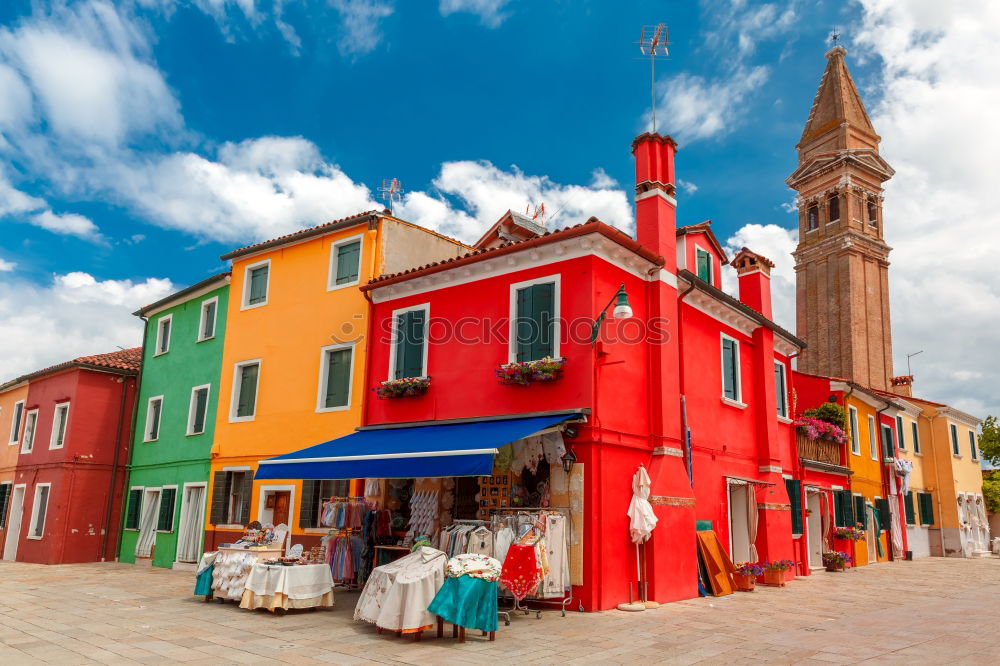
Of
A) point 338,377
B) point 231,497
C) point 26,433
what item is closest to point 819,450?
point 338,377

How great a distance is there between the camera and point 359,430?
48.6 feet

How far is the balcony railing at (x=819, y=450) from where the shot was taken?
67.0ft

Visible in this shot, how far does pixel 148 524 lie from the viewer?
68.8 ft

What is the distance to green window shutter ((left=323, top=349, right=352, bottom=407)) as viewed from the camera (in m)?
16.0

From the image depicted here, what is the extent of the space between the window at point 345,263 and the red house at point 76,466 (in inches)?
411

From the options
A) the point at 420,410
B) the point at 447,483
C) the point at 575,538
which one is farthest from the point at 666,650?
the point at 420,410

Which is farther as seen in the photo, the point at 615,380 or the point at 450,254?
the point at 450,254

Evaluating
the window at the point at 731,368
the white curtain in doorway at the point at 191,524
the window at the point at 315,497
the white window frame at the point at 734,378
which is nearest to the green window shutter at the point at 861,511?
the white window frame at the point at 734,378

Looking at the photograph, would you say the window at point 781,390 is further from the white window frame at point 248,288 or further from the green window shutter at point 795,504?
the white window frame at point 248,288

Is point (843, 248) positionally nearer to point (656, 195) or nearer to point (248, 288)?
point (656, 195)

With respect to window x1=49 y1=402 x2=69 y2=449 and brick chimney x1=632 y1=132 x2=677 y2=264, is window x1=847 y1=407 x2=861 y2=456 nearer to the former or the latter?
brick chimney x1=632 y1=132 x2=677 y2=264

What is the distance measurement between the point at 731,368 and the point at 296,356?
406 inches

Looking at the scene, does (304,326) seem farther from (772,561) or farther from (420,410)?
(772,561)

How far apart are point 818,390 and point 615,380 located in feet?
51.2
